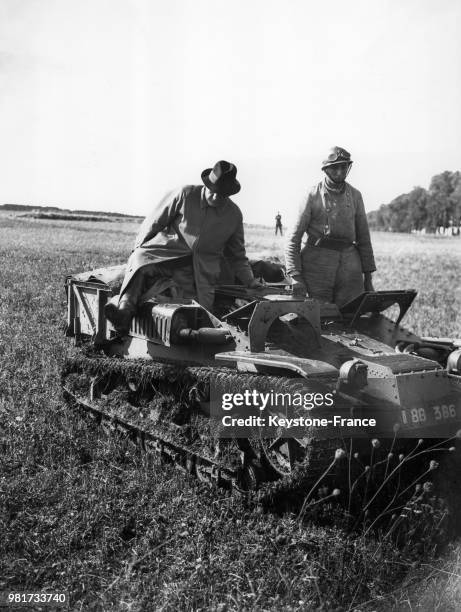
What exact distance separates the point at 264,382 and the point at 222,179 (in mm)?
2691

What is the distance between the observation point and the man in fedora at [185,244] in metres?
7.31

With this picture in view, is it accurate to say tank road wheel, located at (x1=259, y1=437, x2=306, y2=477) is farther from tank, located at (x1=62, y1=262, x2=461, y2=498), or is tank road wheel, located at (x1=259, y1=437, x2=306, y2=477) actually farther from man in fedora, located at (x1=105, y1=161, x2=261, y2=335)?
man in fedora, located at (x1=105, y1=161, x2=261, y2=335)

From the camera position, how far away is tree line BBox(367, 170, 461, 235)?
152 feet

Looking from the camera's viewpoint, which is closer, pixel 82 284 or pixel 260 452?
pixel 260 452

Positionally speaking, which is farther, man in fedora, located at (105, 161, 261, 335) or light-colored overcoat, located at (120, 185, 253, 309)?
light-colored overcoat, located at (120, 185, 253, 309)

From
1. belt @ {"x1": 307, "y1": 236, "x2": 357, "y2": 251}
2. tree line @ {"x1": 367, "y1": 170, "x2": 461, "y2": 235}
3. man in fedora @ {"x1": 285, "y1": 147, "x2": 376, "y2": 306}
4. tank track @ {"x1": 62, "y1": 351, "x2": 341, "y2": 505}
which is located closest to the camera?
tank track @ {"x1": 62, "y1": 351, "x2": 341, "y2": 505}

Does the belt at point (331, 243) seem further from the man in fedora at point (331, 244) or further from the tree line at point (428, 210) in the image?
the tree line at point (428, 210)

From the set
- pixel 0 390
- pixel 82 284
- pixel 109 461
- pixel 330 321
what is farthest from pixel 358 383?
Answer: pixel 0 390

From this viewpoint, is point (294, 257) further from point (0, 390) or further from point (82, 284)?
point (0, 390)

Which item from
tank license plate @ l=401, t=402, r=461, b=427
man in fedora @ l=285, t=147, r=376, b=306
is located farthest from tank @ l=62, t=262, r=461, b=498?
A: man in fedora @ l=285, t=147, r=376, b=306

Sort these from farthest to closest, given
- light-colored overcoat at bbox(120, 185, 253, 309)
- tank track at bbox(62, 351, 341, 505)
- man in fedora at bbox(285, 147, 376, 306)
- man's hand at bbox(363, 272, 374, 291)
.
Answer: man's hand at bbox(363, 272, 374, 291) < man in fedora at bbox(285, 147, 376, 306) < light-colored overcoat at bbox(120, 185, 253, 309) < tank track at bbox(62, 351, 341, 505)

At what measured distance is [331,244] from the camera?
7969 mm

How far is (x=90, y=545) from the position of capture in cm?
512

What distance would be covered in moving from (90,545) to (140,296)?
9.29 feet
